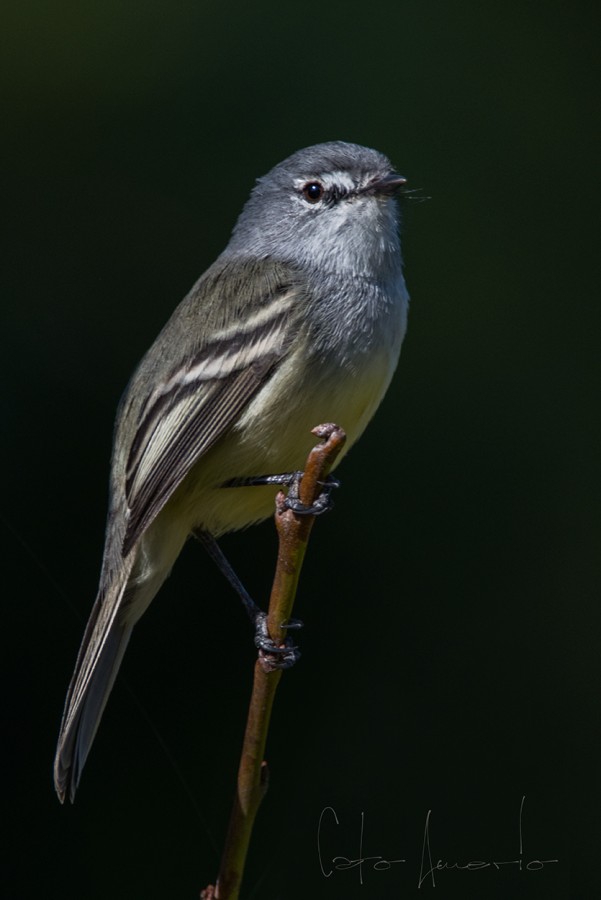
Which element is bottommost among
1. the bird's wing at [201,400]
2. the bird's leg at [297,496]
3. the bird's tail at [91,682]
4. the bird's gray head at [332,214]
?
the bird's tail at [91,682]

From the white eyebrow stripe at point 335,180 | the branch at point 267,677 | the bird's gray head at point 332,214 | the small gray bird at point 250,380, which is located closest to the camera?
the branch at point 267,677

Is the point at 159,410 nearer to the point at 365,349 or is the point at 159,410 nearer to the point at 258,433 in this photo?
the point at 258,433

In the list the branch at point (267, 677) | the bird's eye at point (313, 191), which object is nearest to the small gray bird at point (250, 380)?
the bird's eye at point (313, 191)

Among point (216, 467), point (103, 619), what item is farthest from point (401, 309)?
point (103, 619)

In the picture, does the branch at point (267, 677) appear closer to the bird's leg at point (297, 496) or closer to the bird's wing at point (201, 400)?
the bird's leg at point (297, 496)

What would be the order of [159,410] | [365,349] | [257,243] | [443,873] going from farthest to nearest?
[443,873], [257,243], [159,410], [365,349]

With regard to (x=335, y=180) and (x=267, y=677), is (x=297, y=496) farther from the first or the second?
(x=335, y=180)
